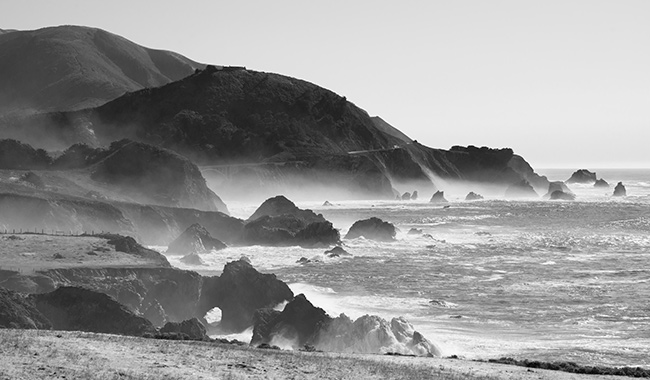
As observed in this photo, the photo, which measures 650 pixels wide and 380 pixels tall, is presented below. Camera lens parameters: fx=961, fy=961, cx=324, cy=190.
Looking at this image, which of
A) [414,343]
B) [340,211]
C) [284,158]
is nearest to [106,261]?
[414,343]

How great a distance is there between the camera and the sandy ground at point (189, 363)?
25.7m

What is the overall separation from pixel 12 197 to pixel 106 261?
2807 cm

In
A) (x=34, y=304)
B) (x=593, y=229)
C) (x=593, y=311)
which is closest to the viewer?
(x=34, y=304)

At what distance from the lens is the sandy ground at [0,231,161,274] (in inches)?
2000

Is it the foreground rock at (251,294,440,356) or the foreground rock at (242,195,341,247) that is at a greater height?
the foreground rock at (242,195,341,247)

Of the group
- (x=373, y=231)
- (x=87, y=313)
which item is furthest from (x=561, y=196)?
(x=87, y=313)

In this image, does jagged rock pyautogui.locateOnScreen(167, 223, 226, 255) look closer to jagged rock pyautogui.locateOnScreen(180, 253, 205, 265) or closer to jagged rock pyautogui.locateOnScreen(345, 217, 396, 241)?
jagged rock pyautogui.locateOnScreen(180, 253, 205, 265)

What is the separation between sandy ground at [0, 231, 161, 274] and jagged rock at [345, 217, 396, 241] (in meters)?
38.9

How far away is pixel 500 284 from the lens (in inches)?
2480

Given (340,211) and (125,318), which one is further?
(340,211)

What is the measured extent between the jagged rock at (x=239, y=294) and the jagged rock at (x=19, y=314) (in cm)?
1131

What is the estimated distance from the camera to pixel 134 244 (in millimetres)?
59906

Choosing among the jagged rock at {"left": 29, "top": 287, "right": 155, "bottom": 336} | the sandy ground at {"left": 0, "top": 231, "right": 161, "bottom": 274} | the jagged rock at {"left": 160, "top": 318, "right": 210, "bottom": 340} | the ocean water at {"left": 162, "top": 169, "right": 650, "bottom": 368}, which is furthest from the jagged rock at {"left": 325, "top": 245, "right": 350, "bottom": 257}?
the jagged rock at {"left": 29, "top": 287, "right": 155, "bottom": 336}

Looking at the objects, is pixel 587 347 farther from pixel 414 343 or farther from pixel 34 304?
pixel 34 304
